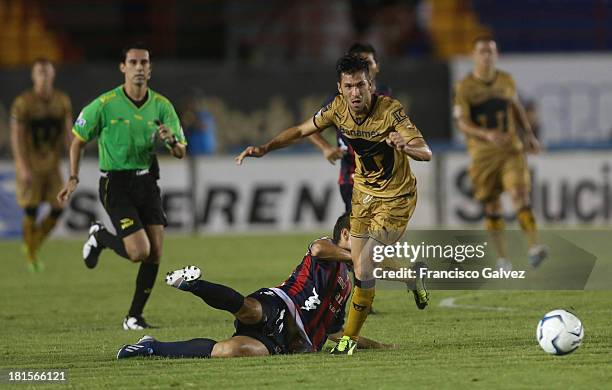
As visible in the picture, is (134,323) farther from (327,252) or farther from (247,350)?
(327,252)

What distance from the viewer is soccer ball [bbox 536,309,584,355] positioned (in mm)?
7660

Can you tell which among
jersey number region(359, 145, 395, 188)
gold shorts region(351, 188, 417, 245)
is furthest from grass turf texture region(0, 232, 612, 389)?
jersey number region(359, 145, 395, 188)

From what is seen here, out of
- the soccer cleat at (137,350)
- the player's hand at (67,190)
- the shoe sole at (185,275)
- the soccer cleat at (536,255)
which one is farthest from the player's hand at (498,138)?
the shoe sole at (185,275)

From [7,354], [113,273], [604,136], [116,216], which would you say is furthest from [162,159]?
[7,354]

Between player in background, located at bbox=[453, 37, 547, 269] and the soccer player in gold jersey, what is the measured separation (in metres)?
5.07

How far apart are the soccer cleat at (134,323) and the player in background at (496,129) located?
4.98 metres

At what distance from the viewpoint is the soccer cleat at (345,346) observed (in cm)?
822

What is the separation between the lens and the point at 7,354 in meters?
8.70

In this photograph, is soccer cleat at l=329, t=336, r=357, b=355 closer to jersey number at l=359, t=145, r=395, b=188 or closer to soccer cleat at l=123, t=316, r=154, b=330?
jersey number at l=359, t=145, r=395, b=188

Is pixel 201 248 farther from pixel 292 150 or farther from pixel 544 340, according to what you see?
pixel 544 340

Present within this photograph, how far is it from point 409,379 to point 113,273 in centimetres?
844

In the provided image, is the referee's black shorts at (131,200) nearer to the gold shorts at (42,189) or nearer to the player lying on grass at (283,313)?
the player lying on grass at (283,313)

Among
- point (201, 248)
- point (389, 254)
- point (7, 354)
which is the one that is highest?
point (389, 254)

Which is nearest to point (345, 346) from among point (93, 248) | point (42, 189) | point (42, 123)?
point (93, 248)
